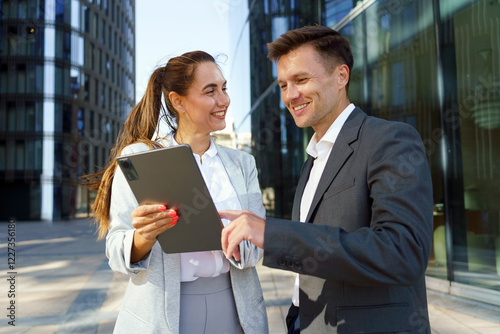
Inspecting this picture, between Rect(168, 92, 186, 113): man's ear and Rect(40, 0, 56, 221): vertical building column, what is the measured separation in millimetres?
30403

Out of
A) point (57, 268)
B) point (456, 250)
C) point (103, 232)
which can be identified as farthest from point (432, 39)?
point (57, 268)

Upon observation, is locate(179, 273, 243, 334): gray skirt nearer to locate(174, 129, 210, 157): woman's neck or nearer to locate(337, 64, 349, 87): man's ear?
locate(174, 129, 210, 157): woman's neck

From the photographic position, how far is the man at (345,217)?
101 cm

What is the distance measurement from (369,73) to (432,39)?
1.62 meters

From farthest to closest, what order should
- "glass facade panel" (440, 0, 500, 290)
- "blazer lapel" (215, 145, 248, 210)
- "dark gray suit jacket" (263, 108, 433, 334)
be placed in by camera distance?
"glass facade panel" (440, 0, 500, 290) → "blazer lapel" (215, 145, 248, 210) → "dark gray suit jacket" (263, 108, 433, 334)

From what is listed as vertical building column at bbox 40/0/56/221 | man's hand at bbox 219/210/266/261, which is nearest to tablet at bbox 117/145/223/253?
man's hand at bbox 219/210/266/261

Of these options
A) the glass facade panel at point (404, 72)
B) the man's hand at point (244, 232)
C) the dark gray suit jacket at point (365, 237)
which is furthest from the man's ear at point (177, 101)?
the glass facade panel at point (404, 72)

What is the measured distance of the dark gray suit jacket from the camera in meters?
1.00

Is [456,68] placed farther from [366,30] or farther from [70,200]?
[70,200]

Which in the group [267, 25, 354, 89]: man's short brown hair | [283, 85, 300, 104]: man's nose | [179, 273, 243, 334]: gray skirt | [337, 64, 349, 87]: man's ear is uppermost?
[267, 25, 354, 89]: man's short brown hair

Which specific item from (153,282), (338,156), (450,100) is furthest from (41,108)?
(338,156)

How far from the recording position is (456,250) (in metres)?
5.73

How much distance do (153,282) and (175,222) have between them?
1.46 ft

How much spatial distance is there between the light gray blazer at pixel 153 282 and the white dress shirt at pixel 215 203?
0.06 m
